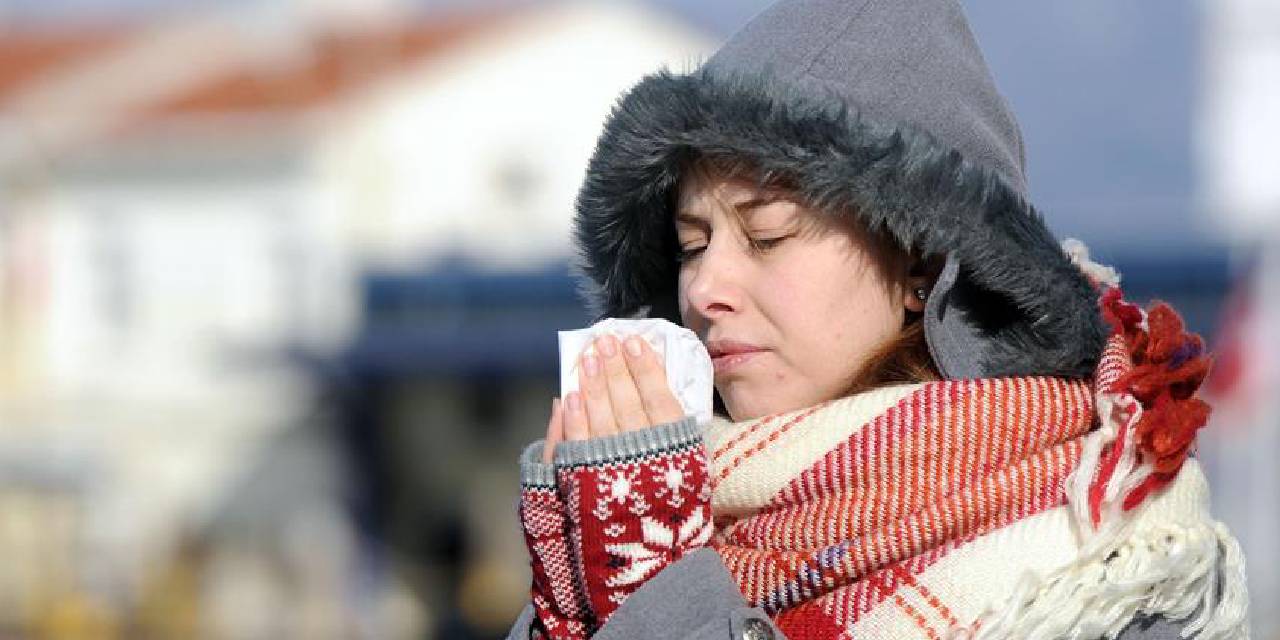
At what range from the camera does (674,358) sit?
7.22ft

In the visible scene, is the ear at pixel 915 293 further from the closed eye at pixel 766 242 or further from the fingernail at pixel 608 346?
the fingernail at pixel 608 346

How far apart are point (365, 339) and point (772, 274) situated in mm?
14763

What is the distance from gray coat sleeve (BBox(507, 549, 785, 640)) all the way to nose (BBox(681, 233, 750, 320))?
13.4 inches

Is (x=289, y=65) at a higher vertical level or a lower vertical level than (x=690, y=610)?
higher

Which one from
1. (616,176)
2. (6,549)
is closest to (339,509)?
(6,549)

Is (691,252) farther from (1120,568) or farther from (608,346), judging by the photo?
(1120,568)

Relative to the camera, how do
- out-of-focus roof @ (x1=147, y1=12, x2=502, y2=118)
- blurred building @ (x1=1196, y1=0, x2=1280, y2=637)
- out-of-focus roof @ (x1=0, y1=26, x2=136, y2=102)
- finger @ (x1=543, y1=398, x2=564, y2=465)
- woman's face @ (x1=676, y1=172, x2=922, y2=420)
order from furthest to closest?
out-of-focus roof @ (x1=0, y1=26, x2=136, y2=102)
out-of-focus roof @ (x1=147, y1=12, x2=502, y2=118)
blurred building @ (x1=1196, y1=0, x2=1280, y2=637)
woman's face @ (x1=676, y1=172, x2=922, y2=420)
finger @ (x1=543, y1=398, x2=564, y2=465)

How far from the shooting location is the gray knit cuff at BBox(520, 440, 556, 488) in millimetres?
2174

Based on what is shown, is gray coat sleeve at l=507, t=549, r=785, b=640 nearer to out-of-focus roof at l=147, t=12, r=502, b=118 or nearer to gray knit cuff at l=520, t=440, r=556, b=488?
gray knit cuff at l=520, t=440, r=556, b=488

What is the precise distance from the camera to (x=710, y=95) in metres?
2.30

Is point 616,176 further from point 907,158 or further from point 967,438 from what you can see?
point 967,438

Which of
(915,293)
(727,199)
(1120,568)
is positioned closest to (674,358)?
(727,199)

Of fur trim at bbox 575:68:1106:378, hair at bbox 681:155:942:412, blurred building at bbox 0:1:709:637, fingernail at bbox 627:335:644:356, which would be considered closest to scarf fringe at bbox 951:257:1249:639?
fur trim at bbox 575:68:1106:378

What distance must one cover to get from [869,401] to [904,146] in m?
0.30
